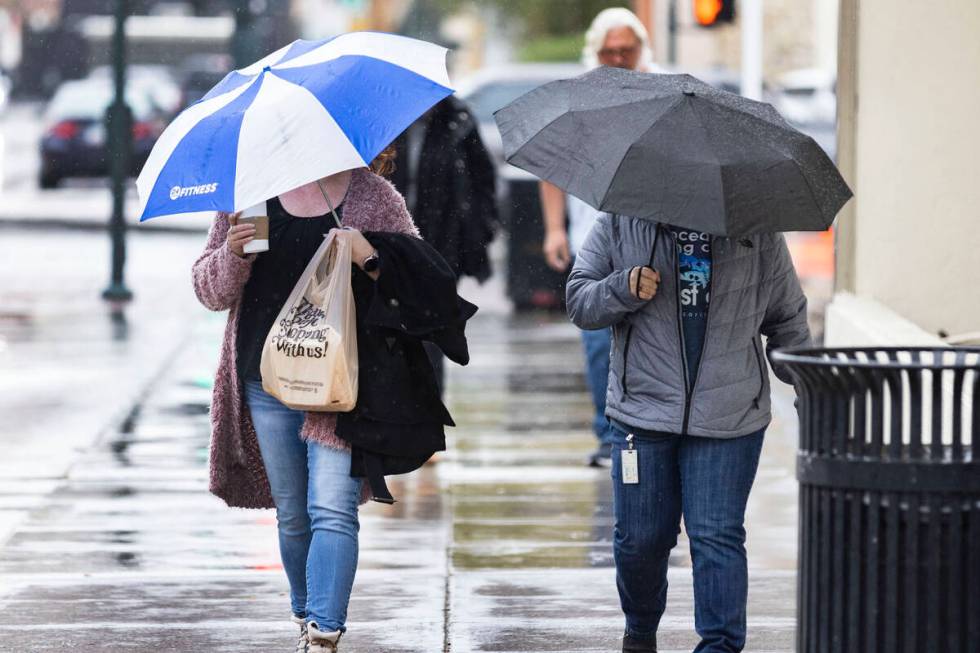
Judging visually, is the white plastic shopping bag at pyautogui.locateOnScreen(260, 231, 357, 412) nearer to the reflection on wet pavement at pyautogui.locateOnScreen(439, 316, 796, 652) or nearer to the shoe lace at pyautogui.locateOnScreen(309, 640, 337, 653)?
the shoe lace at pyautogui.locateOnScreen(309, 640, 337, 653)

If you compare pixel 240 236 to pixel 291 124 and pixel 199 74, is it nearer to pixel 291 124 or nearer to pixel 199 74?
pixel 291 124

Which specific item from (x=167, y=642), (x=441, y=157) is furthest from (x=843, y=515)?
(x=441, y=157)

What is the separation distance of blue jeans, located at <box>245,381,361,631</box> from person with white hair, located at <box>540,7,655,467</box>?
2.86m

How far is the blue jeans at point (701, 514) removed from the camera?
5156 mm

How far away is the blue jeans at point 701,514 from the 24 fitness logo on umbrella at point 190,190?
4.42 ft

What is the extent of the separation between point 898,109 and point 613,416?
3852 millimetres

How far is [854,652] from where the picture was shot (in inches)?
159

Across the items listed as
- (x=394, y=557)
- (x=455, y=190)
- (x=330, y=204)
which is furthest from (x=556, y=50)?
(x=330, y=204)

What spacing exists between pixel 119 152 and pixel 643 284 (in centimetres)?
1312

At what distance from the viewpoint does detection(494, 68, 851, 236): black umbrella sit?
486 cm

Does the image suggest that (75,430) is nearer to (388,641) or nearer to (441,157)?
(441,157)

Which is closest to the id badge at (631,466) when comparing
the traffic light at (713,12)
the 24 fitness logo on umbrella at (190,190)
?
the 24 fitness logo on umbrella at (190,190)

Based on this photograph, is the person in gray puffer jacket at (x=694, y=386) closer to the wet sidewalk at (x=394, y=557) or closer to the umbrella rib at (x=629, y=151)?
the umbrella rib at (x=629, y=151)

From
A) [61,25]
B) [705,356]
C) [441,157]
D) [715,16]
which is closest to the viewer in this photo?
[705,356]
